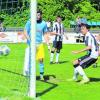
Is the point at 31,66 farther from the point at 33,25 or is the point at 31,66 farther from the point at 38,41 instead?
the point at 38,41

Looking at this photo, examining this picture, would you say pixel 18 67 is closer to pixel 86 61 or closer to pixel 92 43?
pixel 86 61

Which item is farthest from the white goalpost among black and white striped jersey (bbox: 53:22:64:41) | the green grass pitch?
black and white striped jersey (bbox: 53:22:64:41)

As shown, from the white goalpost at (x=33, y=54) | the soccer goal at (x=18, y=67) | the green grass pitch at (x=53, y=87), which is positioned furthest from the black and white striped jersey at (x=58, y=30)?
the white goalpost at (x=33, y=54)

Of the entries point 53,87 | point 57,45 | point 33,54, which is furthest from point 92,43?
point 57,45

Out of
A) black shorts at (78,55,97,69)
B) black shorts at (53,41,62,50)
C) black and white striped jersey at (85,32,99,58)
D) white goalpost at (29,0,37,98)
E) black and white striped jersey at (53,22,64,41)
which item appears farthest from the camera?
black and white striped jersey at (53,22,64,41)

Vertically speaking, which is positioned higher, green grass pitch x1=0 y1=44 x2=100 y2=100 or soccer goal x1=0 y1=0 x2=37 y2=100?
soccer goal x1=0 y1=0 x2=37 y2=100

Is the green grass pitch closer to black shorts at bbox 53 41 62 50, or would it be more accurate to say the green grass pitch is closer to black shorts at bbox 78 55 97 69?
black shorts at bbox 78 55 97 69

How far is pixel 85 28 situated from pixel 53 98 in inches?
118

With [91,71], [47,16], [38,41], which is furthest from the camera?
[47,16]

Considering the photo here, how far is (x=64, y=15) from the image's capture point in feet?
181

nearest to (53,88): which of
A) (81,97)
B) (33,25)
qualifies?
Answer: (81,97)

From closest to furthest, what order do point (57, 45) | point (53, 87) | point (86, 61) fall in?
point (53, 87) → point (86, 61) → point (57, 45)

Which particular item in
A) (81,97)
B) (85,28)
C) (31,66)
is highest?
(85,28)

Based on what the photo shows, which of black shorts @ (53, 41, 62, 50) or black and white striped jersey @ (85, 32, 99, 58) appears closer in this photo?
black and white striped jersey @ (85, 32, 99, 58)
